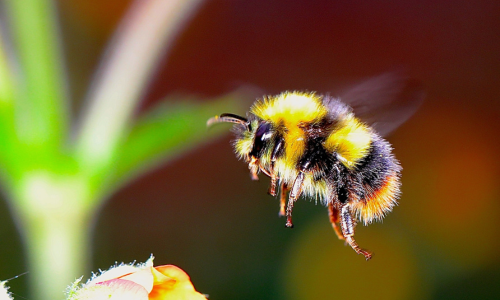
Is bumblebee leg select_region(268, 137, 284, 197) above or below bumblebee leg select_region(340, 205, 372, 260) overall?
above

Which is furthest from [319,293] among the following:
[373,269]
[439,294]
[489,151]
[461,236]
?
[489,151]

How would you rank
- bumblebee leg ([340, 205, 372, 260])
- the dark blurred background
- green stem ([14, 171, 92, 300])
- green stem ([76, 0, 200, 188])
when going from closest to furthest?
bumblebee leg ([340, 205, 372, 260]) → green stem ([14, 171, 92, 300]) → green stem ([76, 0, 200, 188]) → the dark blurred background

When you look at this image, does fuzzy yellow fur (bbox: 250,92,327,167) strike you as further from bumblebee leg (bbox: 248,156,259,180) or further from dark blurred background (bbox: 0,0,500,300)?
dark blurred background (bbox: 0,0,500,300)

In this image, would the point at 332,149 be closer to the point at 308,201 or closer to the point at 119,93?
the point at 119,93

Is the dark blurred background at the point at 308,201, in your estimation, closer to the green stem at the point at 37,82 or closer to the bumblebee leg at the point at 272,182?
the green stem at the point at 37,82

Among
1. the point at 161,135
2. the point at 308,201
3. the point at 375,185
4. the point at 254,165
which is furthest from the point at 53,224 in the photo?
the point at 308,201

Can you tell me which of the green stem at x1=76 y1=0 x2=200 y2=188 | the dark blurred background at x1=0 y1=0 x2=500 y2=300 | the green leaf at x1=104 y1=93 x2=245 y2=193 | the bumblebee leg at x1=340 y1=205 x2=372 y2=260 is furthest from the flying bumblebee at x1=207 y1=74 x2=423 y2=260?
the dark blurred background at x1=0 y1=0 x2=500 y2=300

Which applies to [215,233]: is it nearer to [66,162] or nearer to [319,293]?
[319,293]
